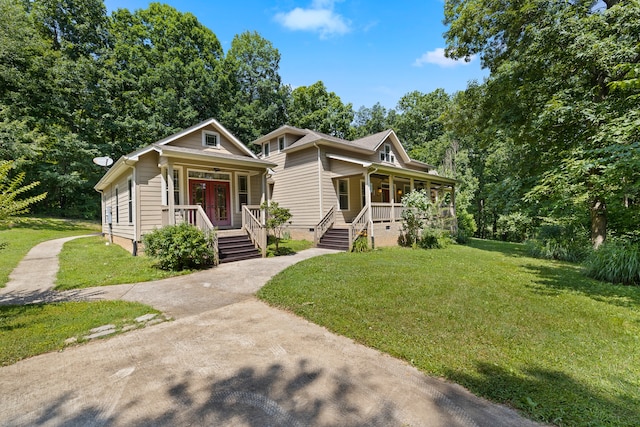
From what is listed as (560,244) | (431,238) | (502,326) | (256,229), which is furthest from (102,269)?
(560,244)

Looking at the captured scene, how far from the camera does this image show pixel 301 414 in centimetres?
233

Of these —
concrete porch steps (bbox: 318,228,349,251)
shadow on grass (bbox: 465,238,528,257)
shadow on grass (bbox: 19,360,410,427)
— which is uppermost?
concrete porch steps (bbox: 318,228,349,251)

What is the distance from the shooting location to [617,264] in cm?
699

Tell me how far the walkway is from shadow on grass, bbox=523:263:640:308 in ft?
16.6

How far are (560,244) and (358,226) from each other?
780cm

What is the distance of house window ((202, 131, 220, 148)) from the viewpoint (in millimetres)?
12625

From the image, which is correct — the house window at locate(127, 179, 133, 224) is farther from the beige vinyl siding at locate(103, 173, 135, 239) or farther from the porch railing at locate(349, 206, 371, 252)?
the porch railing at locate(349, 206, 371, 252)

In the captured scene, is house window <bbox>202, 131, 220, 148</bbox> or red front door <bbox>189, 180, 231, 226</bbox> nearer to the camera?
red front door <bbox>189, 180, 231, 226</bbox>

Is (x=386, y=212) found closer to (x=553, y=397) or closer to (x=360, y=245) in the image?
(x=360, y=245)

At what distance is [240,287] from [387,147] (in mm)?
15162

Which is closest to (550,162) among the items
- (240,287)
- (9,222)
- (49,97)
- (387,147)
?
(387,147)

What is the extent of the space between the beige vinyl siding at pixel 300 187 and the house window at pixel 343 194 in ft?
6.07

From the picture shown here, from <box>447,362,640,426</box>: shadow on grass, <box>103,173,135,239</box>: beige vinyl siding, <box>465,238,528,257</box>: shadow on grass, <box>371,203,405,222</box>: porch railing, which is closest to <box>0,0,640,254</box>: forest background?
<box>465,238,528,257</box>: shadow on grass

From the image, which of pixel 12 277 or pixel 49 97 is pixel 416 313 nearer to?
pixel 12 277
